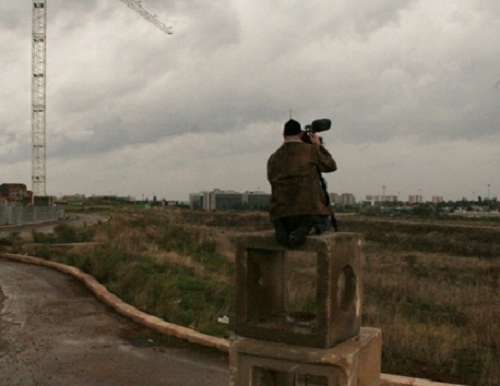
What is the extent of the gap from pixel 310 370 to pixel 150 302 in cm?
630

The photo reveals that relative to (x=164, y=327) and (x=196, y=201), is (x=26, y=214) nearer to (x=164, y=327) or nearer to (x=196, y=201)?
(x=164, y=327)

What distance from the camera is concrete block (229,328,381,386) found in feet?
13.0

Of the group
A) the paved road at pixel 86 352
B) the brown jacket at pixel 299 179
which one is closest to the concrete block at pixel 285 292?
the brown jacket at pixel 299 179

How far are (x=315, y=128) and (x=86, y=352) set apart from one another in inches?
182

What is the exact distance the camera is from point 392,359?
6.98 metres

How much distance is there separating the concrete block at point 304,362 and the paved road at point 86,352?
1.95 metres

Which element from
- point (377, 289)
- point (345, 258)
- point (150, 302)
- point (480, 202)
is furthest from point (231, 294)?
point (480, 202)

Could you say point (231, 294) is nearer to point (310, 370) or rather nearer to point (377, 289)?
point (377, 289)

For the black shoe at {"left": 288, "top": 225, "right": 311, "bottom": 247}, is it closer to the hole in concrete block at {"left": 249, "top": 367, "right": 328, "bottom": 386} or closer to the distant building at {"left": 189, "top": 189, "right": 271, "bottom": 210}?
the hole in concrete block at {"left": 249, "top": 367, "right": 328, "bottom": 386}

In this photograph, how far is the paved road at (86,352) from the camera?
6.21m

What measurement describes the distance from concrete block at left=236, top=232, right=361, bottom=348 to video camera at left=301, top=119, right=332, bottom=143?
2.69 feet

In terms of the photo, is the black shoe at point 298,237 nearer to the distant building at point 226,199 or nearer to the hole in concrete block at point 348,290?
the hole in concrete block at point 348,290

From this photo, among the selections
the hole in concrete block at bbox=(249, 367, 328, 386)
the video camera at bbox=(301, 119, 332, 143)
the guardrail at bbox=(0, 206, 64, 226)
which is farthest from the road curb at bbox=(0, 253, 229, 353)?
the guardrail at bbox=(0, 206, 64, 226)

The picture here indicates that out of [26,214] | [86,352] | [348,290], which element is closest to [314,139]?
[348,290]
